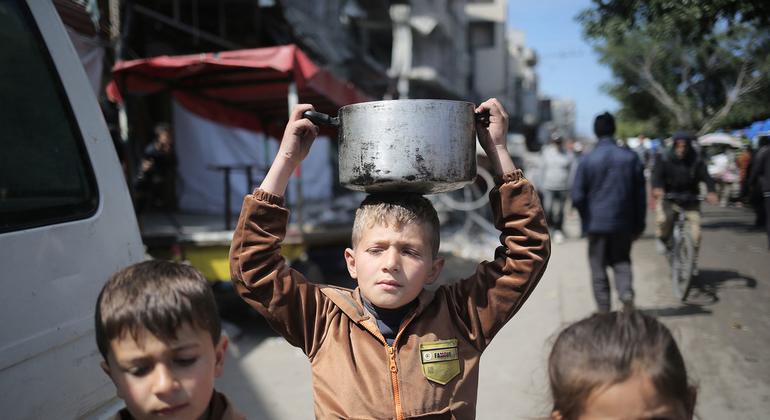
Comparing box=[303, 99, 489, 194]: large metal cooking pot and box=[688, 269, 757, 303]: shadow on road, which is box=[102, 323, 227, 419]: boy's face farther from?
box=[688, 269, 757, 303]: shadow on road

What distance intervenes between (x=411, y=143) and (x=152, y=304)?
82 centimetres

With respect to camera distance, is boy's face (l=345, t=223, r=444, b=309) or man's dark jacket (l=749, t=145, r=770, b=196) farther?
man's dark jacket (l=749, t=145, r=770, b=196)

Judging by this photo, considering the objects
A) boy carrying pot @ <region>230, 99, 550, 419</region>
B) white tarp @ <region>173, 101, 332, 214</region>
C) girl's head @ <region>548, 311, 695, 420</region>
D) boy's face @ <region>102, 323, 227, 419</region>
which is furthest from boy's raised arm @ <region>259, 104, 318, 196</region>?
white tarp @ <region>173, 101, 332, 214</region>

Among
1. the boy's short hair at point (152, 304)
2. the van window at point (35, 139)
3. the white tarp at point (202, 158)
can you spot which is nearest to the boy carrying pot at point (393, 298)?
the boy's short hair at point (152, 304)

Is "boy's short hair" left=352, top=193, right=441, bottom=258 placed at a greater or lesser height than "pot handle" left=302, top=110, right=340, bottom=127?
lesser

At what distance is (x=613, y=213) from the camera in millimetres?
5180

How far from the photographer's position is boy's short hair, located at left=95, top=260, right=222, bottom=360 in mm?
1402

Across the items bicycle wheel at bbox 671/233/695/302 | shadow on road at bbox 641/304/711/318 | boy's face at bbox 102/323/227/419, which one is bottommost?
shadow on road at bbox 641/304/711/318

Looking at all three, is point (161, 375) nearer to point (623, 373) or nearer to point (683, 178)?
point (623, 373)

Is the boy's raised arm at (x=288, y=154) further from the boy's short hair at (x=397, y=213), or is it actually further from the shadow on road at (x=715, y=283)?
the shadow on road at (x=715, y=283)

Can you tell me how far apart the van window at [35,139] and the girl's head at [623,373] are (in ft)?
5.08

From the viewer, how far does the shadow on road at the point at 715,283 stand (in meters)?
6.64

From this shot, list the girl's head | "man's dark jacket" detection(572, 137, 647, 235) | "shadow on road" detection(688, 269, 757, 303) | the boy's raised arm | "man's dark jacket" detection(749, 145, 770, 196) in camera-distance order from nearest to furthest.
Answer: the girl's head → the boy's raised arm → "man's dark jacket" detection(572, 137, 647, 235) → "shadow on road" detection(688, 269, 757, 303) → "man's dark jacket" detection(749, 145, 770, 196)

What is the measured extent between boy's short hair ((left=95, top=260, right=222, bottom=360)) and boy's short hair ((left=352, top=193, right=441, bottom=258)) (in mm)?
520
